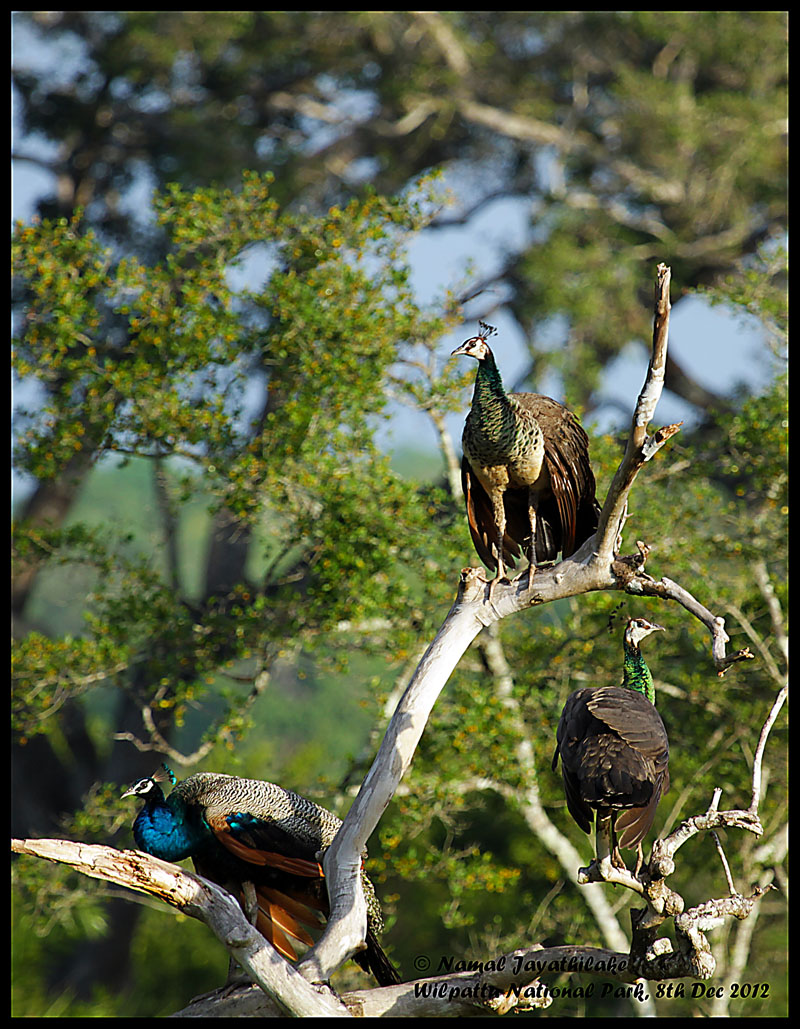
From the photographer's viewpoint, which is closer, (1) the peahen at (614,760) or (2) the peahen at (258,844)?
(1) the peahen at (614,760)

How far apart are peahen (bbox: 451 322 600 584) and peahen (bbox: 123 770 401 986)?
1261mm

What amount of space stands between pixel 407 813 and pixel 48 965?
665cm

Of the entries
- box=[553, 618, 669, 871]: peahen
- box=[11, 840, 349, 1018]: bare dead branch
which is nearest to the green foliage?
box=[553, 618, 669, 871]: peahen

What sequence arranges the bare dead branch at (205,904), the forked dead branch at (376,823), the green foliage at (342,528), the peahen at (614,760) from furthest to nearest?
the green foliage at (342,528), the peahen at (614,760), the bare dead branch at (205,904), the forked dead branch at (376,823)

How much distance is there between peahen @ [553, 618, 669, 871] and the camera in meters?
3.48

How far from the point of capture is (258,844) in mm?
3951

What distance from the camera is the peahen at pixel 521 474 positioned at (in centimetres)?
381

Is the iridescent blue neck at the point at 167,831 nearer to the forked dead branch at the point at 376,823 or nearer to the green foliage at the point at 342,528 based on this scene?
the forked dead branch at the point at 376,823

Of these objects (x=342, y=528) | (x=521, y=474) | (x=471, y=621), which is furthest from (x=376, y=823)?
(x=342, y=528)

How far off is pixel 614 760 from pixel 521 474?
41.8 inches

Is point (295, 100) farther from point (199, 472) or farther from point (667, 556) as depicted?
point (667, 556)

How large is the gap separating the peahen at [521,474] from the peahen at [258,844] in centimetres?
126

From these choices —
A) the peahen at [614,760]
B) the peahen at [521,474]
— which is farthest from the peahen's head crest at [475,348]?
the peahen at [614,760]

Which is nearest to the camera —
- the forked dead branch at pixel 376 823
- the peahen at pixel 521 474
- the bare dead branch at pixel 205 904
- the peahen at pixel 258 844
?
the forked dead branch at pixel 376 823
